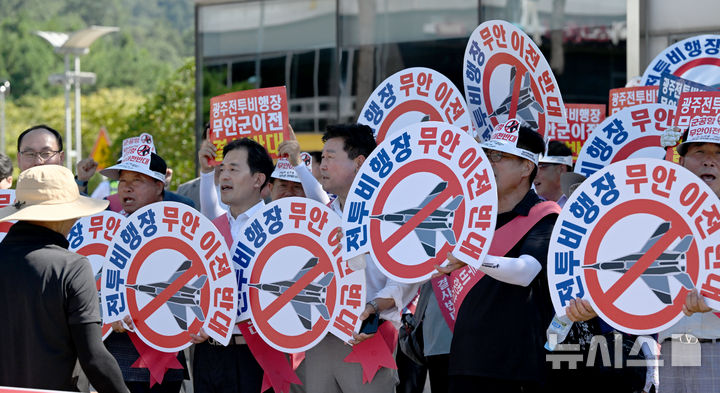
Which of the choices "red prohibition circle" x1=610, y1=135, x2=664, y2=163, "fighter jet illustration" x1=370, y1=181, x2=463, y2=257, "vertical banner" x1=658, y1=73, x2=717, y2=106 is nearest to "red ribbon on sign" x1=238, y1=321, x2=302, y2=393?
"fighter jet illustration" x1=370, y1=181, x2=463, y2=257

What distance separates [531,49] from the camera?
6180 mm

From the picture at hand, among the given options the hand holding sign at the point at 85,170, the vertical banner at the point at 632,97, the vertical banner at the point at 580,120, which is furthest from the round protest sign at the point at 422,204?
the hand holding sign at the point at 85,170

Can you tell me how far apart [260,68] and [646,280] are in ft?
39.4

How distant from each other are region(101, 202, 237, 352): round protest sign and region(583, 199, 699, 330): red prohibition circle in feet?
6.35

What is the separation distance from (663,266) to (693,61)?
274 cm

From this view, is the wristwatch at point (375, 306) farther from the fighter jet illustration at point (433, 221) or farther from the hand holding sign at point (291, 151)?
the hand holding sign at point (291, 151)

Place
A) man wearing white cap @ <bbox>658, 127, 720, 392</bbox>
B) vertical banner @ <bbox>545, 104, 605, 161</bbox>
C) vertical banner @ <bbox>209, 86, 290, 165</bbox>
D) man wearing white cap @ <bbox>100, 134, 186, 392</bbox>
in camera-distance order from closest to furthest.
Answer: man wearing white cap @ <bbox>658, 127, 720, 392</bbox>, man wearing white cap @ <bbox>100, 134, 186, 392</bbox>, vertical banner @ <bbox>209, 86, 290, 165</bbox>, vertical banner @ <bbox>545, 104, 605, 161</bbox>

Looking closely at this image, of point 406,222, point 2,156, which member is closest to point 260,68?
point 2,156

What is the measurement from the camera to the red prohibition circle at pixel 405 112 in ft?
21.1

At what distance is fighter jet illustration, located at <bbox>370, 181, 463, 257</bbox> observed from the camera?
4961mm

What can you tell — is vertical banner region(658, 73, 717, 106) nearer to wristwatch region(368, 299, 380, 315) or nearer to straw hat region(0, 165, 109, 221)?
wristwatch region(368, 299, 380, 315)

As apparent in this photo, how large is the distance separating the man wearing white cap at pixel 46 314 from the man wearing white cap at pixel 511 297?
60.4 inches

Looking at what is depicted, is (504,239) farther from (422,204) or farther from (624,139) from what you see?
(624,139)

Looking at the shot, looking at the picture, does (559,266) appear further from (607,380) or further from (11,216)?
(11,216)
